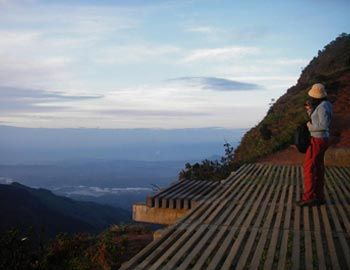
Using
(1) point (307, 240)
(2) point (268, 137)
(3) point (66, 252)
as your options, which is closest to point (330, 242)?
(1) point (307, 240)

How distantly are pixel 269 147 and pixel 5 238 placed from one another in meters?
11.2

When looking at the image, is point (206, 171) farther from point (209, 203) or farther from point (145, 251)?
point (145, 251)

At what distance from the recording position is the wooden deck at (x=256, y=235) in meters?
4.43

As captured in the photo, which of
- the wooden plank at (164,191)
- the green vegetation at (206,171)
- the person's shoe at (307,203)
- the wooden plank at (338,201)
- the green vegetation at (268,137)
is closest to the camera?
the wooden plank at (338,201)

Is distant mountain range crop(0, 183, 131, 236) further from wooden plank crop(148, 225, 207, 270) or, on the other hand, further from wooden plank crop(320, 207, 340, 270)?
wooden plank crop(148, 225, 207, 270)

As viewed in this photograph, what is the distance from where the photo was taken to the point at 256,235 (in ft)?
17.4

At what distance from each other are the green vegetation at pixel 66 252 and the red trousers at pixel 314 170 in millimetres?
2843

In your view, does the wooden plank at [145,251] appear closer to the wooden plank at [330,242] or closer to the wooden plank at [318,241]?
the wooden plank at [318,241]

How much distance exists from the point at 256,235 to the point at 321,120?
2200mm

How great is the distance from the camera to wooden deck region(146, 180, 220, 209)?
785 centimetres

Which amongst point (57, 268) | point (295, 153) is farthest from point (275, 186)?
point (295, 153)

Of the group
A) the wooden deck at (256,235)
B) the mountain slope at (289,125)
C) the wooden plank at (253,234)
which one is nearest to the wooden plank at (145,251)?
the wooden deck at (256,235)

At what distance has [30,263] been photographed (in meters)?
7.62

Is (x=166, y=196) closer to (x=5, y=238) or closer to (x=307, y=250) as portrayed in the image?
(x=5, y=238)
